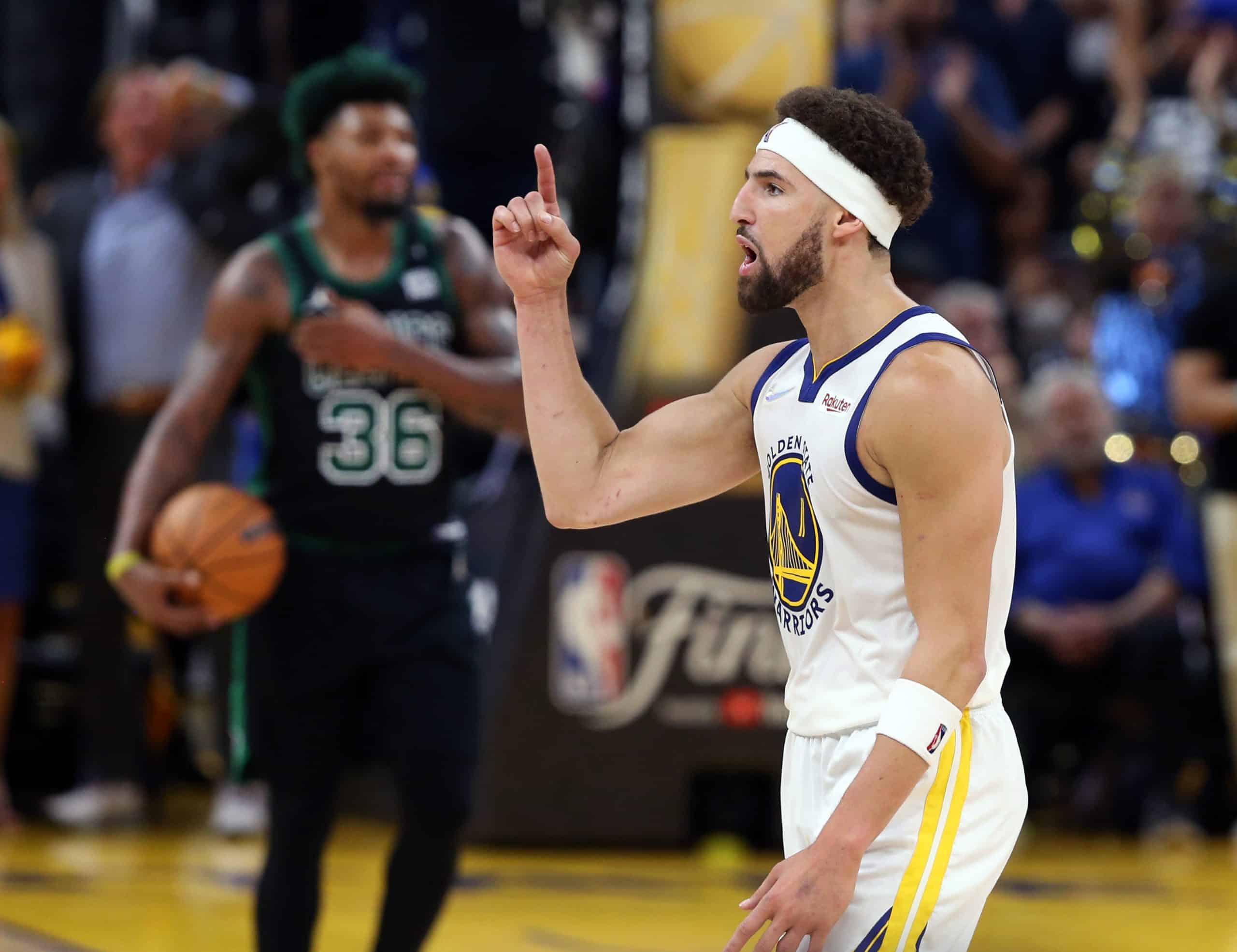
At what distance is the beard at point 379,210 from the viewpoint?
16.0ft

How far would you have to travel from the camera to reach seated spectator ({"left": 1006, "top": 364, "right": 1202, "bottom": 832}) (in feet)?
26.8

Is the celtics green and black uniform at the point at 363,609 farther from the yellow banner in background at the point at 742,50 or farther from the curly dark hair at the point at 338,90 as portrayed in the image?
the yellow banner in background at the point at 742,50

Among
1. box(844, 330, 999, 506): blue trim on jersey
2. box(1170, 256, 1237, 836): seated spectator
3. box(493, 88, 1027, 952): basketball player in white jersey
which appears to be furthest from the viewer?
box(1170, 256, 1237, 836): seated spectator

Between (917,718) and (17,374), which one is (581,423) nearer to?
(917,718)

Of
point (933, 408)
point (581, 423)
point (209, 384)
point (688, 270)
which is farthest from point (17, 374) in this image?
point (933, 408)

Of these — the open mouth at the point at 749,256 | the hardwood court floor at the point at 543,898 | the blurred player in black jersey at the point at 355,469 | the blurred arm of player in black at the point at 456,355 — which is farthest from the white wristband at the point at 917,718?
the hardwood court floor at the point at 543,898

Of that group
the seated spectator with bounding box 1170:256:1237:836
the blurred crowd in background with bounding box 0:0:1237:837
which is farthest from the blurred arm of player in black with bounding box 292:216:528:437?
the seated spectator with bounding box 1170:256:1237:836

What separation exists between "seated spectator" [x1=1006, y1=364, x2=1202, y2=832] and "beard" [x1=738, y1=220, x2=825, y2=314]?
5.21 m

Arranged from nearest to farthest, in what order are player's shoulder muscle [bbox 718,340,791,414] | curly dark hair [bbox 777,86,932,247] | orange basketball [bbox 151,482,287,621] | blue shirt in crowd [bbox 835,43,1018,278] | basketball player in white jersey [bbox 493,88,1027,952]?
basketball player in white jersey [bbox 493,88,1027,952], curly dark hair [bbox 777,86,932,247], player's shoulder muscle [bbox 718,340,791,414], orange basketball [bbox 151,482,287,621], blue shirt in crowd [bbox 835,43,1018,278]

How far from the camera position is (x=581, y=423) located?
343 cm

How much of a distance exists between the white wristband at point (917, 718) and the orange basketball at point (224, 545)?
6.79 ft

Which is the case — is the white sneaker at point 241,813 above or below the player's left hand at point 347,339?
below

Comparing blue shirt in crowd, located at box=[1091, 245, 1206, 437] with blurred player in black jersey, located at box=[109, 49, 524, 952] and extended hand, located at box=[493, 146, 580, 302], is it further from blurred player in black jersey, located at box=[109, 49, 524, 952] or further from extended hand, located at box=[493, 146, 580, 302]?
extended hand, located at box=[493, 146, 580, 302]

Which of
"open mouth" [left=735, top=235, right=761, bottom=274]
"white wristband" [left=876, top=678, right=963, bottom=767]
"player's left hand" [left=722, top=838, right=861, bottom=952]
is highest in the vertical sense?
"open mouth" [left=735, top=235, right=761, bottom=274]
